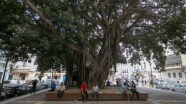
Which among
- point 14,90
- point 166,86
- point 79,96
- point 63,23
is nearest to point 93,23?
point 63,23

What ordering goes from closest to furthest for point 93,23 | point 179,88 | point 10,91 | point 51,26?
point 51,26 → point 93,23 → point 10,91 → point 179,88

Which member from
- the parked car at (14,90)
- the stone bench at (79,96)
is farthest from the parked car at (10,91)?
the stone bench at (79,96)

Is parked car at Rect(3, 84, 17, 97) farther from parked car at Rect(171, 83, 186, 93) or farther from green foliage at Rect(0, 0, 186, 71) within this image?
parked car at Rect(171, 83, 186, 93)

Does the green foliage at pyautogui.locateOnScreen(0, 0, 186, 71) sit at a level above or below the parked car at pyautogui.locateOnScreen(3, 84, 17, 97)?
above

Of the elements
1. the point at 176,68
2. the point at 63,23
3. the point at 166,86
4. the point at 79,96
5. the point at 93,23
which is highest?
the point at 93,23

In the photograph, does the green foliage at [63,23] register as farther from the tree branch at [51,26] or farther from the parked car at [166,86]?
the parked car at [166,86]

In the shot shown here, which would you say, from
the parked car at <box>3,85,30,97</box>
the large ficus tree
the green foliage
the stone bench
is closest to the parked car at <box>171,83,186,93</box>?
the green foliage

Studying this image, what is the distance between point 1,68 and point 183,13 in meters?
32.1

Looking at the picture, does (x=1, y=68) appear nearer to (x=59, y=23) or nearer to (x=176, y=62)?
(x=59, y=23)

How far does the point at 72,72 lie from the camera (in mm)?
20281

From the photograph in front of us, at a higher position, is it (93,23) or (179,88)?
(93,23)

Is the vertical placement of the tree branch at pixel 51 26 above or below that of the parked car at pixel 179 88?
above

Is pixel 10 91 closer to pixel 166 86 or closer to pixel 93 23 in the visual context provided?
pixel 93 23

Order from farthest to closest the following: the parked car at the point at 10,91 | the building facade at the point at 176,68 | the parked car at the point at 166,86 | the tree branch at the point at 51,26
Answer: the building facade at the point at 176,68, the parked car at the point at 166,86, the parked car at the point at 10,91, the tree branch at the point at 51,26
